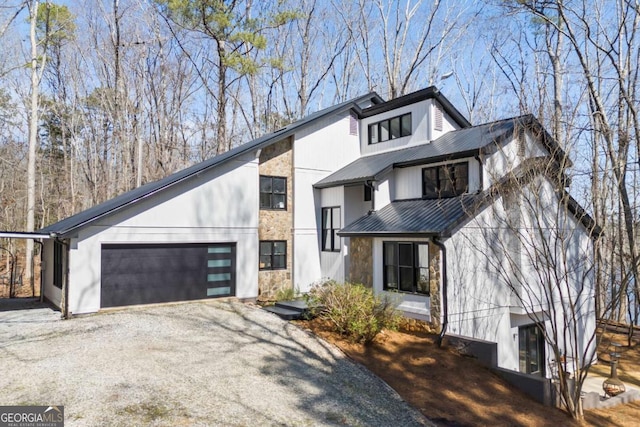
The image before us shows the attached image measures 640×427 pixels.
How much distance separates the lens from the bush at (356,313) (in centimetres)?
900

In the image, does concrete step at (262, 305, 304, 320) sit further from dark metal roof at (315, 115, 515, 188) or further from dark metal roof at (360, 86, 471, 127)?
dark metal roof at (360, 86, 471, 127)

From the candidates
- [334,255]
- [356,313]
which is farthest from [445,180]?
[356,313]

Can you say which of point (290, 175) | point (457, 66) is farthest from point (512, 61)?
point (290, 175)

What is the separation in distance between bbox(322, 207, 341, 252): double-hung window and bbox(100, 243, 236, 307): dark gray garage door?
3.33m

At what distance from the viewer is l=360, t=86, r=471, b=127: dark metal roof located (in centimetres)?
1390

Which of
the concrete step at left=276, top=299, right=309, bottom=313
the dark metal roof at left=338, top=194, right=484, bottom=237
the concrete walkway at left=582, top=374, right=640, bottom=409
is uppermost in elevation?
the dark metal roof at left=338, top=194, right=484, bottom=237

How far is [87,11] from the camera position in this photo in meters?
25.2

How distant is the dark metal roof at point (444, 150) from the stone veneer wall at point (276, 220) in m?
1.36

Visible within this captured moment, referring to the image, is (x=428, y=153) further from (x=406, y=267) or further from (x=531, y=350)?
(x=531, y=350)

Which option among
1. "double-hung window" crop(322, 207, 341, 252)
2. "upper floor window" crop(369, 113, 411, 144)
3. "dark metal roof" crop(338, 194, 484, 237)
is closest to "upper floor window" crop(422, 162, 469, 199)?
"dark metal roof" crop(338, 194, 484, 237)

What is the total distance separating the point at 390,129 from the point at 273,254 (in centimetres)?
644

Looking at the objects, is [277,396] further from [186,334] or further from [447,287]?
[447,287]

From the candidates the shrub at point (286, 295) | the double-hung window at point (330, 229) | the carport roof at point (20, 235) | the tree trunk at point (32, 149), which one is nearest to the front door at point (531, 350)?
the double-hung window at point (330, 229)

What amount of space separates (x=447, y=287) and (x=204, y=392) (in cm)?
628
